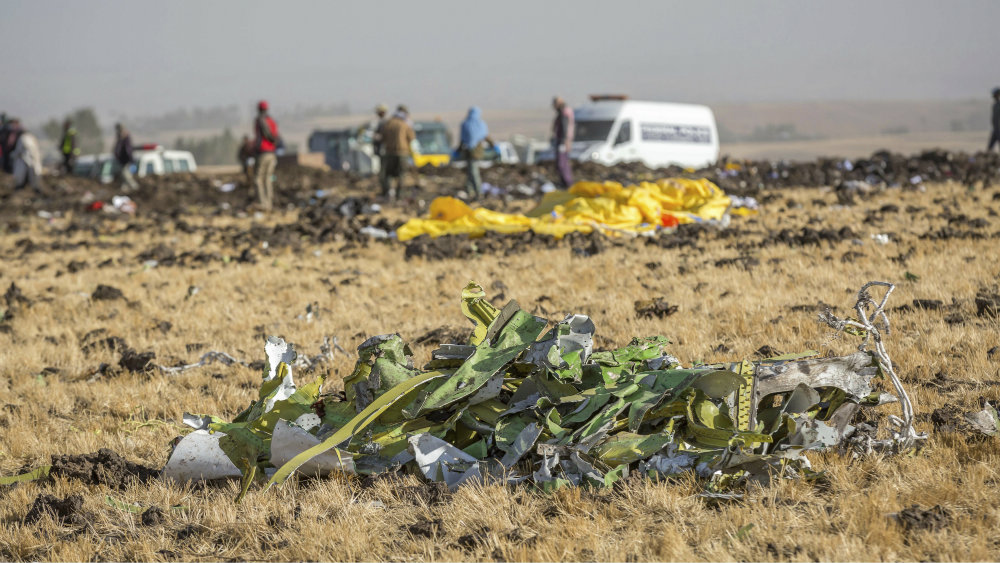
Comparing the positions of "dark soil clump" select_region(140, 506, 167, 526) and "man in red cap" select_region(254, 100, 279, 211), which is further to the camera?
"man in red cap" select_region(254, 100, 279, 211)

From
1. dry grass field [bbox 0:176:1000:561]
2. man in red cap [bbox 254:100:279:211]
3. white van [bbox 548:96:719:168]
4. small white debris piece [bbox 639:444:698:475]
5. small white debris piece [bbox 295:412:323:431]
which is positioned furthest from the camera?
white van [bbox 548:96:719:168]

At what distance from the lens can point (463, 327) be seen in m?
6.20

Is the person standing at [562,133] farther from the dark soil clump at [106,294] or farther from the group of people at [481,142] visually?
the dark soil clump at [106,294]

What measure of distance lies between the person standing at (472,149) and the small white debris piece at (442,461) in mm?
11732

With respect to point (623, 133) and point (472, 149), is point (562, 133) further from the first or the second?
point (623, 133)

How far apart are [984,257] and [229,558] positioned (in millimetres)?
6426

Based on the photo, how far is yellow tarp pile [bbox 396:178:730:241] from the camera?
10.2m

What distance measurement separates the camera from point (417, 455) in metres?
3.47

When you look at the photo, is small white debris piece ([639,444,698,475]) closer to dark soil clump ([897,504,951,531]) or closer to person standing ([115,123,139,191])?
dark soil clump ([897,504,951,531])

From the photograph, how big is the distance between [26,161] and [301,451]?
16.9 m

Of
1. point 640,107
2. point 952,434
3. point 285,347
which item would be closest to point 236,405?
point 285,347

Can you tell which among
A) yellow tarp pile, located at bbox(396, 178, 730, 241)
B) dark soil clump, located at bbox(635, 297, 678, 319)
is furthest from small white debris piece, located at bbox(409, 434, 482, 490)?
yellow tarp pile, located at bbox(396, 178, 730, 241)

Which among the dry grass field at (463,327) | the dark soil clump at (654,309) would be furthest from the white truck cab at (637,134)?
the dark soil clump at (654,309)

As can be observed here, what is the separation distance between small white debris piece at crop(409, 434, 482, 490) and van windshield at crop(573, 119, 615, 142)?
745 inches
